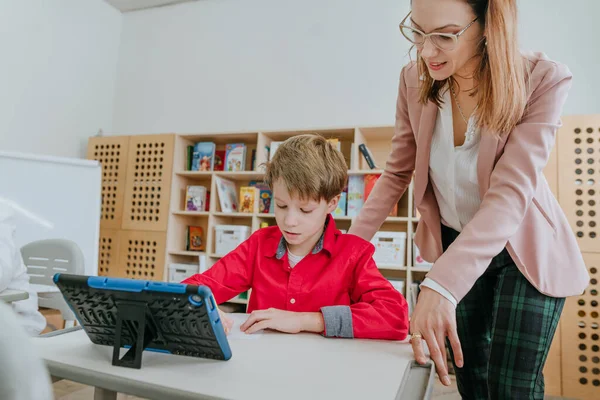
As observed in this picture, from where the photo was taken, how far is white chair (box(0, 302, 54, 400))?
21 cm

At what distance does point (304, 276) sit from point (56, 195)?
2.25 metres

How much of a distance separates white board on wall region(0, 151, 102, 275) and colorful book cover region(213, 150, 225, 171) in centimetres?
97

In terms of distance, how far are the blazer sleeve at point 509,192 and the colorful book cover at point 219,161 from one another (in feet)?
9.43

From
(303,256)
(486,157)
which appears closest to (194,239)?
(303,256)

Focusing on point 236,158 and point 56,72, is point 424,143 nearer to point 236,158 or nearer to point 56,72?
point 236,158

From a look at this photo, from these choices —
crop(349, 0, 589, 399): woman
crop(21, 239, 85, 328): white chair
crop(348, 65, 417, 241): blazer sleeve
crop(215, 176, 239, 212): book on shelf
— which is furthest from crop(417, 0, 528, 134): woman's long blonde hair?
crop(215, 176, 239, 212): book on shelf

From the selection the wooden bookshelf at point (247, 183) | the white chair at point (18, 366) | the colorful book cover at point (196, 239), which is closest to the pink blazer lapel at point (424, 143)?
the white chair at point (18, 366)

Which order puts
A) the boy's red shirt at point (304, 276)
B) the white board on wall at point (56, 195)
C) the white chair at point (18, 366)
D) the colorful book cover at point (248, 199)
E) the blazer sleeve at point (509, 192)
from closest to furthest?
the white chair at point (18, 366) < the blazer sleeve at point (509, 192) < the boy's red shirt at point (304, 276) < the white board on wall at point (56, 195) < the colorful book cover at point (248, 199)

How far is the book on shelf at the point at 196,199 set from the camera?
348cm

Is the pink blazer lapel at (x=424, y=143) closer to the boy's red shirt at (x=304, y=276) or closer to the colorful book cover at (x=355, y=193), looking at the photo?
the boy's red shirt at (x=304, y=276)

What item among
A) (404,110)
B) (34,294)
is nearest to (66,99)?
(34,294)

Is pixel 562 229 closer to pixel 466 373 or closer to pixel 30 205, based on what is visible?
pixel 466 373

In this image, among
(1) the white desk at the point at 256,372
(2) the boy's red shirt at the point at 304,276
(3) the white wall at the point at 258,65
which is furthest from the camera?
(3) the white wall at the point at 258,65

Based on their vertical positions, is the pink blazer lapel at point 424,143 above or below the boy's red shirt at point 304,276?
above
